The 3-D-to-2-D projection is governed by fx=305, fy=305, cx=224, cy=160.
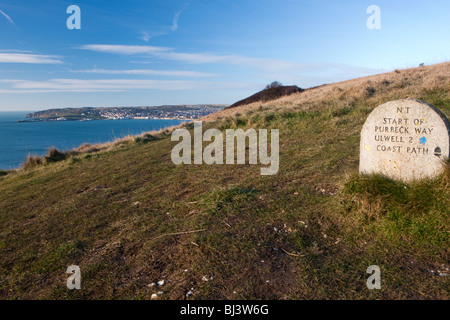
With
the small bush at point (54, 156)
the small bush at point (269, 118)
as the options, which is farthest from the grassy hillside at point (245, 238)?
the small bush at point (54, 156)

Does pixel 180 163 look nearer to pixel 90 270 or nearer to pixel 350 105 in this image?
pixel 90 270

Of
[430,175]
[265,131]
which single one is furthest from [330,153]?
[265,131]

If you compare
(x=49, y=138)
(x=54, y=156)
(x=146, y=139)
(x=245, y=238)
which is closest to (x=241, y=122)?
(x=146, y=139)

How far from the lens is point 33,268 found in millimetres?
4258

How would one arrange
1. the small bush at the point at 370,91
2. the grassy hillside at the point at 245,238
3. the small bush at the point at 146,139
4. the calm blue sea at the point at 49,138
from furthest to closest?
the calm blue sea at the point at 49,138
the small bush at the point at 146,139
the small bush at the point at 370,91
the grassy hillside at the point at 245,238

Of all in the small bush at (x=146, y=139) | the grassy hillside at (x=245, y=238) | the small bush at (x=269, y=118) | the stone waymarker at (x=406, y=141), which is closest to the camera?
the grassy hillside at (x=245, y=238)

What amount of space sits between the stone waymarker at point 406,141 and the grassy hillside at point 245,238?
29 cm

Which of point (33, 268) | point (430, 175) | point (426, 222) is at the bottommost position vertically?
point (33, 268)

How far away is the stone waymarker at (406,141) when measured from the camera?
15.1 feet

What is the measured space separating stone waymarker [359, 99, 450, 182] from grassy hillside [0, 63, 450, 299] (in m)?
0.29

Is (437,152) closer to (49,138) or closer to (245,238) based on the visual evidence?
(245,238)

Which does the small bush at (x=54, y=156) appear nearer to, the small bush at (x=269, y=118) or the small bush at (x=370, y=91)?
the small bush at (x=269, y=118)

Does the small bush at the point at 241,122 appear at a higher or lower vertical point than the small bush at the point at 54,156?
higher
